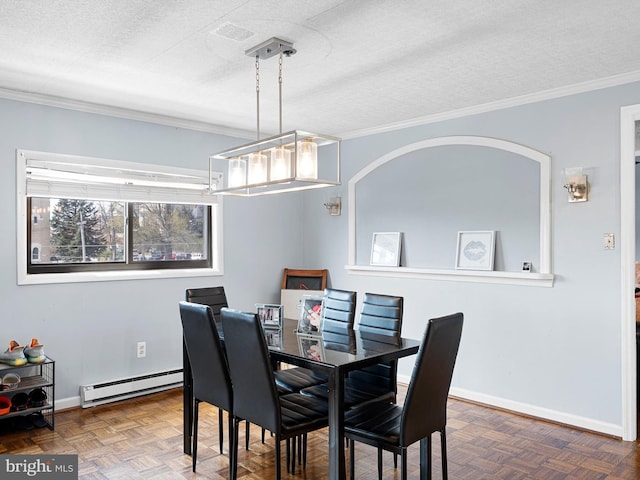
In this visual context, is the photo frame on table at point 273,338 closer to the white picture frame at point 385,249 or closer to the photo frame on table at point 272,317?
the photo frame on table at point 272,317

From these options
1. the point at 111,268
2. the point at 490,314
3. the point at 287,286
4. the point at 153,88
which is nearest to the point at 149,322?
the point at 111,268

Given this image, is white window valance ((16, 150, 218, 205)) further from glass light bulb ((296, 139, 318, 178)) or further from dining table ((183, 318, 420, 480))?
glass light bulb ((296, 139, 318, 178))

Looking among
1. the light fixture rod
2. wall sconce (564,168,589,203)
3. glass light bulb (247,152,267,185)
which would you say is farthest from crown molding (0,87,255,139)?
wall sconce (564,168,589,203)

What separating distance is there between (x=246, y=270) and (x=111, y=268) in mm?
1298

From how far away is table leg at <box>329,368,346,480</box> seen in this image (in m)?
2.21

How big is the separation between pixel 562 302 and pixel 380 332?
1.43 m

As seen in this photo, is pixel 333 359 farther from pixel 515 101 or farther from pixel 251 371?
pixel 515 101

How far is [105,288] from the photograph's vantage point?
4078mm

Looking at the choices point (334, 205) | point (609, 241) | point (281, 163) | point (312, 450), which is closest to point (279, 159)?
point (281, 163)

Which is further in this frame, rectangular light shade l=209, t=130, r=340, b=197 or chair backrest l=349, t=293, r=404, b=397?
chair backrest l=349, t=293, r=404, b=397

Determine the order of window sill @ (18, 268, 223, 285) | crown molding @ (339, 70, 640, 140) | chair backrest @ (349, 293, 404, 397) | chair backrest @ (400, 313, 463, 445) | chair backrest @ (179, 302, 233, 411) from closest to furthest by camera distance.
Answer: chair backrest @ (400, 313, 463, 445) → chair backrest @ (179, 302, 233, 411) → chair backrest @ (349, 293, 404, 397) → crown molding @ (339, 70, 640, 140) → window sill @ (18, 268, 223, 285)

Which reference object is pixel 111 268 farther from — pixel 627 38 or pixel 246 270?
pixel 627 38

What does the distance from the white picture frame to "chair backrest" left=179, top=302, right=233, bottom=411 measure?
89.3 inches

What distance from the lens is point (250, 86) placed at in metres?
3.52
